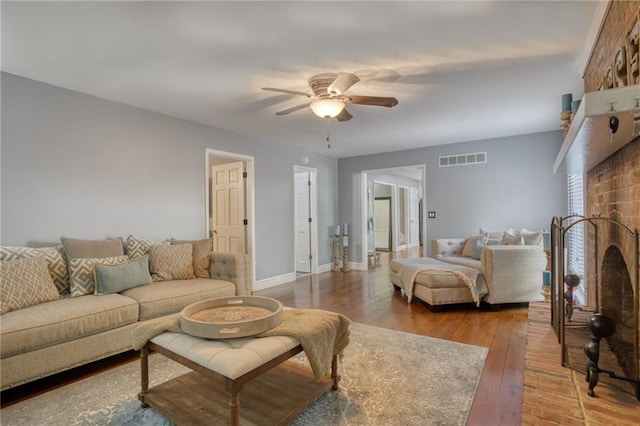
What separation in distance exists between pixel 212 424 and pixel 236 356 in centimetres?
43

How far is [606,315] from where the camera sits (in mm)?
1965

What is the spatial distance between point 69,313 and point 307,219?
4454mm

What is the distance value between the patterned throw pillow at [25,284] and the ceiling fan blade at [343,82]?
2644 millimetres

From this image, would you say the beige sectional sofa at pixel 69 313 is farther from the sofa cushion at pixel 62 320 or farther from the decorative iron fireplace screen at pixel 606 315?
the decorative iron fireplace screen at pixel 606 315

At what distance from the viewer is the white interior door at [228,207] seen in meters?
5.01

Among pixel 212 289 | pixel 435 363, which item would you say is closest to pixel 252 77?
pixel 212 289

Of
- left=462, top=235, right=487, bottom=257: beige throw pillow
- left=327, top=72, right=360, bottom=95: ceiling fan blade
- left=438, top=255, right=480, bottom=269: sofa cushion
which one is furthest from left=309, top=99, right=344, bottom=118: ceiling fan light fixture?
left=462, top=235, right=487, bottom=257: beige throw pillow

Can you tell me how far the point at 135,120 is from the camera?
11.9ft

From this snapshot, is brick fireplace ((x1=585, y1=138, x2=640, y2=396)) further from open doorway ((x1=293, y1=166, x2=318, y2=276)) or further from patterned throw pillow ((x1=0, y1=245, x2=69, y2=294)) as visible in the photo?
open doorway ((x1=293, y1=166, x2=318, y2=276))

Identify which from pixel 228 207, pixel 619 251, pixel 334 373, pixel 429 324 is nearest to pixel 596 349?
pixel 619 251

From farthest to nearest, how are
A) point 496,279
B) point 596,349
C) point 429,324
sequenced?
point 496,279 → point 429,324 → point 596,349

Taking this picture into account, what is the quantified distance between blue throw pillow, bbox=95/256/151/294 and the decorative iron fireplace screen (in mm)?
3206

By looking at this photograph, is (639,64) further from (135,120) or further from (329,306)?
(135,120)

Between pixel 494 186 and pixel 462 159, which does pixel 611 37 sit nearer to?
pixel 494 186
